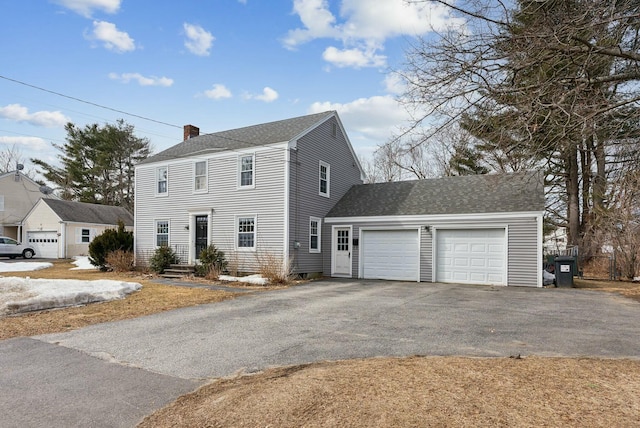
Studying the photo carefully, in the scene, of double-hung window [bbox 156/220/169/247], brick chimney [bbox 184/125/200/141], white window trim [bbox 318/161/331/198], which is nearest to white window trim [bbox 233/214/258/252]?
white window trim [bbox 318/161/331/198]

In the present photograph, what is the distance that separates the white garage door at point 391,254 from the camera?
15.4 meters

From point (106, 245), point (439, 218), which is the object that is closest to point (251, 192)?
point (439, 218)

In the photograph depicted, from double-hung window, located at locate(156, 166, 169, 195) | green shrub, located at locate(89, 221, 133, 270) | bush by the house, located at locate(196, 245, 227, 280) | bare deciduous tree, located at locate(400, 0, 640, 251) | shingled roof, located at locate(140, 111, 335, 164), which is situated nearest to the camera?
bare deciduous tree, located at locate(400, 0, 640, 251)

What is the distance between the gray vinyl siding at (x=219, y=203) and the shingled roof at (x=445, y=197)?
3110 millimetres

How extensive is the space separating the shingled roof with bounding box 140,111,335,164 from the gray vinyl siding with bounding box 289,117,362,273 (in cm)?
55

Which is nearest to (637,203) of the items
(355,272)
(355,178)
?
(355,272)

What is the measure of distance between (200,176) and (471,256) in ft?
38.0

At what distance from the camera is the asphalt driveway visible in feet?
12.9

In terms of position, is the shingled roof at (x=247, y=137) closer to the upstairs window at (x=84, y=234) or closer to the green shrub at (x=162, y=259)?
the green shrub at (x=162, y=259)

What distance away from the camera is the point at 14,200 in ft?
105

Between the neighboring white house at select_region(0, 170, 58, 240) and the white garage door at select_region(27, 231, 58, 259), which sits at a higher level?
the neighboring white house at select_region(0, 170, 58, 240)

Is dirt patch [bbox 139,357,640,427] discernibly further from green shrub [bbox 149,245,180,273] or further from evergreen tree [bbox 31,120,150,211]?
evergreen tree [bbox 31,120,150,211]

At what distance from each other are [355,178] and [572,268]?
33.2ft

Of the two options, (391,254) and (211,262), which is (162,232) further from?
(391,254)
